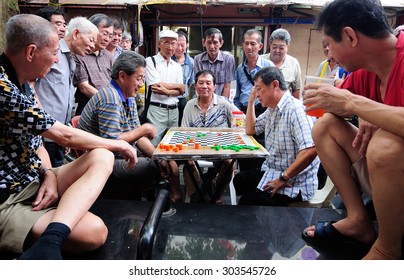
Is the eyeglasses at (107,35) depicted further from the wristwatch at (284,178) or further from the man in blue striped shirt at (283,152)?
the wristwatch at (284,178)

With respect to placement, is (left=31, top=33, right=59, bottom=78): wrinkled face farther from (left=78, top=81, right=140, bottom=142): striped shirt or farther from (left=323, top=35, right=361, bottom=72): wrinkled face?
(left=323, top=35, right=361, bottom=72): wrinkled face

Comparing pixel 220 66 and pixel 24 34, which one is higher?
pixel 24 34

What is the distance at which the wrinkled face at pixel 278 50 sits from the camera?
427cm

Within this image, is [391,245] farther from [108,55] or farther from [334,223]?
[108,55]

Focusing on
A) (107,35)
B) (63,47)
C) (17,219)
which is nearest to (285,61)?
(107,35)

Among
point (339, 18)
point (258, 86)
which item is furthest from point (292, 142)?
point (339, 18)

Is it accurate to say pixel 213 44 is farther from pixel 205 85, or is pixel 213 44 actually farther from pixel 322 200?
pixel 322 200

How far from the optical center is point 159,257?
178cm

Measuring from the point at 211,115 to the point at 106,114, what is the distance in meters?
1.49

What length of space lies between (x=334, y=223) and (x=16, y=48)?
1.92 meters

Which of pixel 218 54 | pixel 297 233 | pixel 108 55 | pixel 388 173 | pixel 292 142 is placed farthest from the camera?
pixel 218 54

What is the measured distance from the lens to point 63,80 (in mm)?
3148

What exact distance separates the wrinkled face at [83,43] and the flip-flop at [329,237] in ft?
8.98

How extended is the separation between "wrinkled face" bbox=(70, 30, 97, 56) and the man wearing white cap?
40.2 inches
